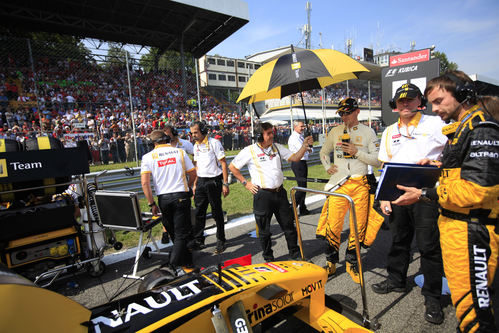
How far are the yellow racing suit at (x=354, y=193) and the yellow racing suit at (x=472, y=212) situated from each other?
1332mm

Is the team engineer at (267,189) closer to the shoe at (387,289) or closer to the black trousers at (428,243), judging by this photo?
the shoe at (387,289)

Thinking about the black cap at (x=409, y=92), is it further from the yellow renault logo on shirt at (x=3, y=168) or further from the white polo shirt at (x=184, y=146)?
the yellow renault logo on shirt at (x=3, y=168)

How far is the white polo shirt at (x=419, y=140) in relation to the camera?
2.64 meters

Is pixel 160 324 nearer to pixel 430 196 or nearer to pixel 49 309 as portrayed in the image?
pixel 49 309

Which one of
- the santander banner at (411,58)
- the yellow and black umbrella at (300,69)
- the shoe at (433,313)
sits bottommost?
the shoe at (433,313)

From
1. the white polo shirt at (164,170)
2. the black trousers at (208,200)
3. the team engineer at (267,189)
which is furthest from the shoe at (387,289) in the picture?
the white polo shirt at (164,170)

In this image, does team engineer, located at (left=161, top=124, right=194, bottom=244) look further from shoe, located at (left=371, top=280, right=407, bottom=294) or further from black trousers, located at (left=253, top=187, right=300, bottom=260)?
shoe, located at (left=371, top=280, right=407, bottom=294)

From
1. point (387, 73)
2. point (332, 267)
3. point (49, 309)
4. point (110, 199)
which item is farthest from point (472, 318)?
point (387, 73)

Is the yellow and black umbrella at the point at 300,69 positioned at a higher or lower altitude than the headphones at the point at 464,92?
higher

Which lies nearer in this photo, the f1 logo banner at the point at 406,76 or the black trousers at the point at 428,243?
the black trousers at the point at 428,243

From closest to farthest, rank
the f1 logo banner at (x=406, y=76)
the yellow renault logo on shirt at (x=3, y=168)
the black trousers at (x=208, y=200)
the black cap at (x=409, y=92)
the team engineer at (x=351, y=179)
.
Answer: the black cap at (x=409, y=92), the yellow renault logo on shirt at (x=3, y=168), the team engineer at (x=351, y=179), the black trousers at (x=208, y=200), the f1 logo banner at (x=406, y=76)

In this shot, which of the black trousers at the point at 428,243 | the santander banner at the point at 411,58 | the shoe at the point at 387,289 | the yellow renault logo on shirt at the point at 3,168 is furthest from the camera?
the santander banner at the point at 411,58

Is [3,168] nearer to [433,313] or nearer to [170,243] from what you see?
[170,243]

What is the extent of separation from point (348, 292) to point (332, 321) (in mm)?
1078
